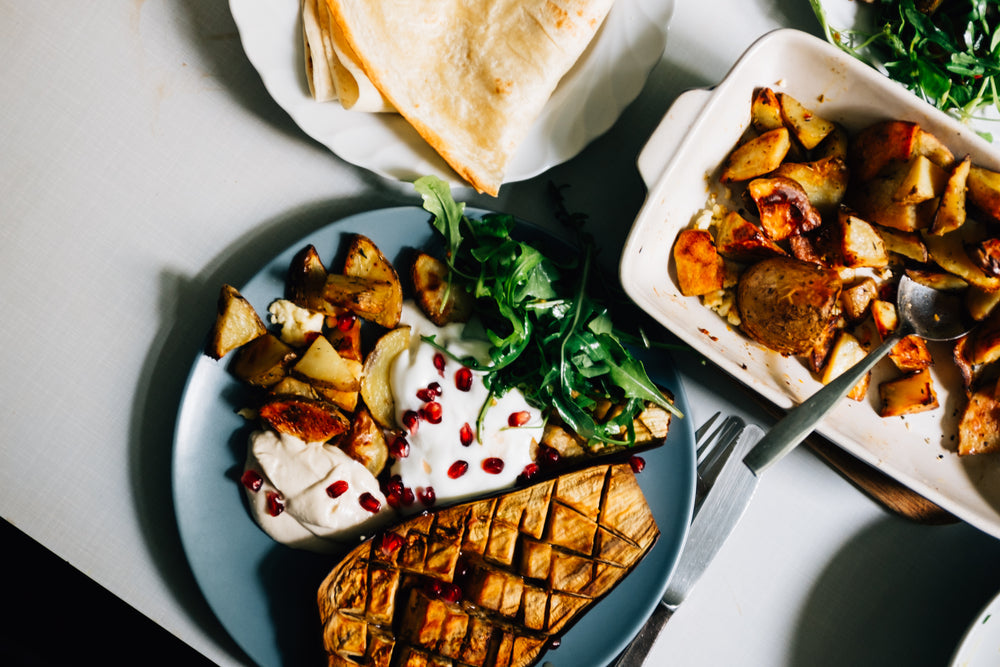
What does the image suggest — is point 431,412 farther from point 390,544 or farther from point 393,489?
point 390,544

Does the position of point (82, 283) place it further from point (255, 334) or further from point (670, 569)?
point (670, 569)

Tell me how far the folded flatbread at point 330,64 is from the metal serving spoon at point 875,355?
1.35 metres

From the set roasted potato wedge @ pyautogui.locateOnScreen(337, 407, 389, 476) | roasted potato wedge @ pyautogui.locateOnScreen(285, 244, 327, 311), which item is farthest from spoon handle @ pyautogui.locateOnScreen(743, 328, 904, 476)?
roasted potato wedge @ pyautogui.locateOnScreen(285, 244, 327, 311)

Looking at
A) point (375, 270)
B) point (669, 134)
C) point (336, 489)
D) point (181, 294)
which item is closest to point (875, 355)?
point (669, 134)

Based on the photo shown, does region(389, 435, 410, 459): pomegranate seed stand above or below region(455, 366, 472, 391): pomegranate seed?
below

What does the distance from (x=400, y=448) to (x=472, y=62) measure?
3.47 feet

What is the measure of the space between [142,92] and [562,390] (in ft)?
4.86

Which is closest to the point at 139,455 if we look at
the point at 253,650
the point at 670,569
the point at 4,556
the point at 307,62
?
the point at 253,650

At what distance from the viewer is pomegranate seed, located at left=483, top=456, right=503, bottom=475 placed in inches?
69.9

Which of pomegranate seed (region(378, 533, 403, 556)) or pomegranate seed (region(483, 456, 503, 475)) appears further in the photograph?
pomegranate seed (region(483, 456, 503, 475))

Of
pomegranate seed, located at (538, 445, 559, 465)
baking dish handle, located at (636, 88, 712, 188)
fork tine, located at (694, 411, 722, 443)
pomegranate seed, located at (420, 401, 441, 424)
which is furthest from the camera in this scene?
fork tine, located at (694, 411, 722, 443)

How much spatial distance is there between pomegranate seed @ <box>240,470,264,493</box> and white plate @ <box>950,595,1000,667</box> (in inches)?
76.7

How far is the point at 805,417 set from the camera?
1.66 meters

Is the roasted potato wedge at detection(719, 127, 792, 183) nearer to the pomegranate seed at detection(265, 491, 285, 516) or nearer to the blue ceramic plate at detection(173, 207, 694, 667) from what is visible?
the blue ceramic plate at detection(173, 207, 694, 667)
